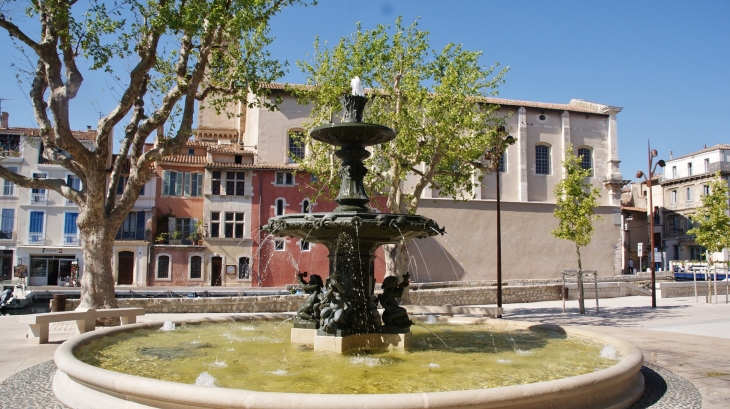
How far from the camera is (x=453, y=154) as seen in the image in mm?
18812

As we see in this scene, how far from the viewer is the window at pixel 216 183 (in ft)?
129

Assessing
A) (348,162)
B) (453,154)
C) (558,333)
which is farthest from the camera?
(453,154)

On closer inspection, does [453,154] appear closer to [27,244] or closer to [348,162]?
[348,162]

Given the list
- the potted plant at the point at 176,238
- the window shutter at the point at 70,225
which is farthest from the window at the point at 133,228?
the window shutter at the point at 70,225

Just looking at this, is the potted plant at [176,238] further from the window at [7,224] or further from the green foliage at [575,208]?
the green foliage at [575,208]

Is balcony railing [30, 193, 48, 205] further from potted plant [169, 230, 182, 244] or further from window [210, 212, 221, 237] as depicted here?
window [210, 212, 221, 237]

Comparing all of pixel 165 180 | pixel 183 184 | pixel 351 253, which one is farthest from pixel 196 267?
pixel 351 253

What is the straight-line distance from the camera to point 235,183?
39375mm

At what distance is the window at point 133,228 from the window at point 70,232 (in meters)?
3.40

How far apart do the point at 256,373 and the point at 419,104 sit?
15020mm

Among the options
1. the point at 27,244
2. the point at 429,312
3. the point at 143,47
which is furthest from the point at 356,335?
A: the point at 27,244

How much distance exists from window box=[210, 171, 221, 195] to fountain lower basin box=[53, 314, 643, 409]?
3321 cm

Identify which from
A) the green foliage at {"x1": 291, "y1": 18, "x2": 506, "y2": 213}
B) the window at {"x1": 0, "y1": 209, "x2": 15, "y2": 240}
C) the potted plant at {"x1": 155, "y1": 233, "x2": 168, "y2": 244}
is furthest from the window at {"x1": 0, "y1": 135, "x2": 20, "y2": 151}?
the green foliage at {"x1": 291, "y1": 18, "x2": 506, "y2": 213}

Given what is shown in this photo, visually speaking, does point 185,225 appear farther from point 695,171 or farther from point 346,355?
point 695,171
